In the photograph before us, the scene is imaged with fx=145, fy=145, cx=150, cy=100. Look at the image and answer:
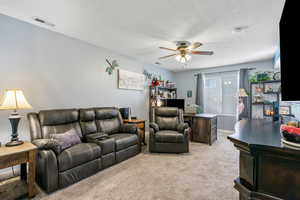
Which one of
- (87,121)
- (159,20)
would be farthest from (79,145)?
(159,20)

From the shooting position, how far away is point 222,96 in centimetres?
571

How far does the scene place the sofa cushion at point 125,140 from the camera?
2.88 metres

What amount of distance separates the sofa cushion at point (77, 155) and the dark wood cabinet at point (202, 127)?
2.89 m

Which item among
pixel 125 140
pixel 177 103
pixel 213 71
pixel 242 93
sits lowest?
pixel 125 140

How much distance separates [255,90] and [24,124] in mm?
5369

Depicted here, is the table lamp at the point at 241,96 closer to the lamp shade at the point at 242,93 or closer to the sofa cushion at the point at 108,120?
the lamp shade at the point at 242,93

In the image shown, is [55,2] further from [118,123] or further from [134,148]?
[134,148]

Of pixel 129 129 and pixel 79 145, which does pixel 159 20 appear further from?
pixel 79 145

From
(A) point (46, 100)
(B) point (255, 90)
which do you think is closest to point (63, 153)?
(A) point (46, 100)

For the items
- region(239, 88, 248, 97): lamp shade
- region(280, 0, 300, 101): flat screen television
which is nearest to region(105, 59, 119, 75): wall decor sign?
region(280, 0, 300, 101): flat screen television

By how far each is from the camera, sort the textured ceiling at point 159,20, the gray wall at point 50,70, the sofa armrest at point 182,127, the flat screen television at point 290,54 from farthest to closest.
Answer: the sofa armrest at point 182,127 → the gray wall at point 50,70 → the textured ceiling at point 159,20 → the flat screen television at point 290,54

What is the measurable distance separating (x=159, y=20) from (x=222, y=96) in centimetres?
442

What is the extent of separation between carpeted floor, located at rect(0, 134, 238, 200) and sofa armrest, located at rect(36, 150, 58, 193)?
0.11 metres

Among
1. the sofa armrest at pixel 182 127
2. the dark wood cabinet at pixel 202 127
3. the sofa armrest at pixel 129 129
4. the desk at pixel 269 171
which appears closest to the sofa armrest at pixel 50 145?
the sofa armrest at pixel 129 129
